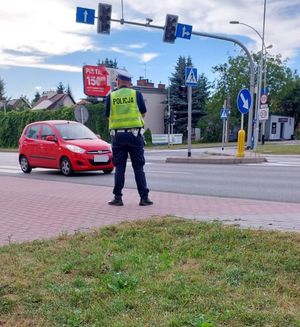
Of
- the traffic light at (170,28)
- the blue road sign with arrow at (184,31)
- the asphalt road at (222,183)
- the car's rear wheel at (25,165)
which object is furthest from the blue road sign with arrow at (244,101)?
the car's rear wheel at (25,165)

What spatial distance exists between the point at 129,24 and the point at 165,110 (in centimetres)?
4517

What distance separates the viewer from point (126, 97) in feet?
24.2

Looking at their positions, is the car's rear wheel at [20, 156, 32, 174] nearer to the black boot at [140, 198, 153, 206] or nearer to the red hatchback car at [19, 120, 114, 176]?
the red hatchback car at [19, 120, 114, 176]

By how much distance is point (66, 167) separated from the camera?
13.8 metres

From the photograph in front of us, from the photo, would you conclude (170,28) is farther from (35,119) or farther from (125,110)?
(35,119)

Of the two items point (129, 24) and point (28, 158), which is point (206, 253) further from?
point (129, 24)

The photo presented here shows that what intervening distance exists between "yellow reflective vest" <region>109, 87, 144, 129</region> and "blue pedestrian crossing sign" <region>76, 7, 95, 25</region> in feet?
43.2

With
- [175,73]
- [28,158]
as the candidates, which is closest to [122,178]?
[28,158]

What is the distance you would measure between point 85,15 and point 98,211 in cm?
1437

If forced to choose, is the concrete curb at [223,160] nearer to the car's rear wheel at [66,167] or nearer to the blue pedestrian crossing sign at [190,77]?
the blue pedestrian crossing sign at [190,77]

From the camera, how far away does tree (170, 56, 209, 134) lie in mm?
60062

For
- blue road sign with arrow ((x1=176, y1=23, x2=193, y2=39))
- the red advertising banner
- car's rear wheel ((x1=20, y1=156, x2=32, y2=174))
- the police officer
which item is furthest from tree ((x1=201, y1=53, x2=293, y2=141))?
the police officer

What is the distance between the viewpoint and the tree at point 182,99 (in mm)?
60062

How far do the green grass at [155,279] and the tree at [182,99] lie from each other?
180ft
